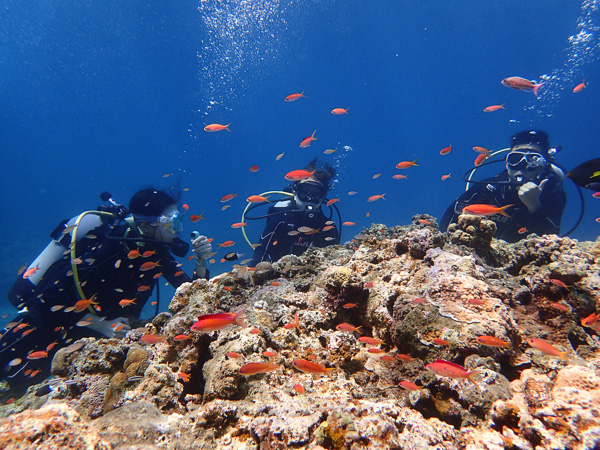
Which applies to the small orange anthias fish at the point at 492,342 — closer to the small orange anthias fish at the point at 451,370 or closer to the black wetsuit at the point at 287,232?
the small orange anthias fish at the point at 451,370

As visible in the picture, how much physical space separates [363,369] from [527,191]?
21.9 feet

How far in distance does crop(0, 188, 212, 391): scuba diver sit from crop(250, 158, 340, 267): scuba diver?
271 cm

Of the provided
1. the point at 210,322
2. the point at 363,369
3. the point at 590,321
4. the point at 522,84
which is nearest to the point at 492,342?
the point at 363,369

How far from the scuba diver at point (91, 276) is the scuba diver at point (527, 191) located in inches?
280

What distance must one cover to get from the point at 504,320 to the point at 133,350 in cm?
393

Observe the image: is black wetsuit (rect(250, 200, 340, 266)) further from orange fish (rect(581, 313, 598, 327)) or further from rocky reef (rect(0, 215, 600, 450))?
A: orange fish (rect(581, 313, 598, 327))

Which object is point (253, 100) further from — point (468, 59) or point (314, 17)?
point (468, 59)

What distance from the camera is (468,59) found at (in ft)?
206

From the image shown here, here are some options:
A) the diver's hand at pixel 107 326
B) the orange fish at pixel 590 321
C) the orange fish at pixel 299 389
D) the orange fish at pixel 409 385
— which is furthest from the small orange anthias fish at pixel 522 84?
the diver's hand at pixel 107 326

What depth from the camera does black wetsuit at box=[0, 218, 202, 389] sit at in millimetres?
4949

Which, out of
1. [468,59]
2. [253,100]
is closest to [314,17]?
[253,100]

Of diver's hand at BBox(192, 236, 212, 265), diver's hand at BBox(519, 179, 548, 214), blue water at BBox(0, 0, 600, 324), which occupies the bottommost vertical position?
diver's hand at BBox(192, 236, 212, 265)

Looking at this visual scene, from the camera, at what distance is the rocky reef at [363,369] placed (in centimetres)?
168

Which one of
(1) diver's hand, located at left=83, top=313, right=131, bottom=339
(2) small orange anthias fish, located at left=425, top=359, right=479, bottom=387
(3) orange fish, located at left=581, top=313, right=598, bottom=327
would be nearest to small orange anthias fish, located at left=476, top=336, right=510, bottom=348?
(2) small orange anthias fish, located at left=425, top=359, right=479, bottom=387
